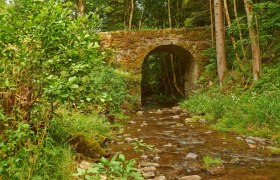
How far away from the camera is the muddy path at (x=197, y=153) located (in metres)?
4.33

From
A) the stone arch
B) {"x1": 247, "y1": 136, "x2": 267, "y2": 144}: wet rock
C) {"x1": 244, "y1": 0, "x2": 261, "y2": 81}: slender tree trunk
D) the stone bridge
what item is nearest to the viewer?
{"x1": 247, "y1": 136, "x2": 267, "y2": 144}: wet rock

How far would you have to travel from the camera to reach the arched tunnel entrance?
62.1ft

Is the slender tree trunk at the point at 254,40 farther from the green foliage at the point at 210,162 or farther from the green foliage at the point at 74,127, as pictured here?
the green foliage at the point at 210,162

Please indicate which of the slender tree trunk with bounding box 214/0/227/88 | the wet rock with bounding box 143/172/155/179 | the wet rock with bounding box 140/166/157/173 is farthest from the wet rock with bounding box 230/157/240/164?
the slender tree trunk with bounding box 214/0/227/88

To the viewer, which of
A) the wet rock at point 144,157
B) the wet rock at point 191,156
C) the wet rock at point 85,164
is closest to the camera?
the wet rock at point 85,164

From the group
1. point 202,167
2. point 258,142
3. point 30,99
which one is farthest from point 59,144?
point 258,142

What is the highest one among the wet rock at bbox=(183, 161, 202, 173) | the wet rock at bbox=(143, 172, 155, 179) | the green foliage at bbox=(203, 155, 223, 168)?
the wet rock at bbox=(143, 172, 155, 179)

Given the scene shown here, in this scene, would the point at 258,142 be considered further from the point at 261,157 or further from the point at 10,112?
the point at 10,112

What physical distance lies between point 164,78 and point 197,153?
56.5ft

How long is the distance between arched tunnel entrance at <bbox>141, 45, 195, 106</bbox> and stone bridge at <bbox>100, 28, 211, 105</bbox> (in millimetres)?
1683

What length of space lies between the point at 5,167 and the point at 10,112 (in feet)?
1.94

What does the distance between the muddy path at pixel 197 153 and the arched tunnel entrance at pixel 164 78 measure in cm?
938

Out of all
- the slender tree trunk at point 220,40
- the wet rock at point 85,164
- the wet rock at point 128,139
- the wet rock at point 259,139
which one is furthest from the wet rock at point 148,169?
the slender tree trunk at point 220,40

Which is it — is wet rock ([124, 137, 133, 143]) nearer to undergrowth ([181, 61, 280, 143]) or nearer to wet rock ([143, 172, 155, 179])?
wet rock ([143, 172, 155, 179])
